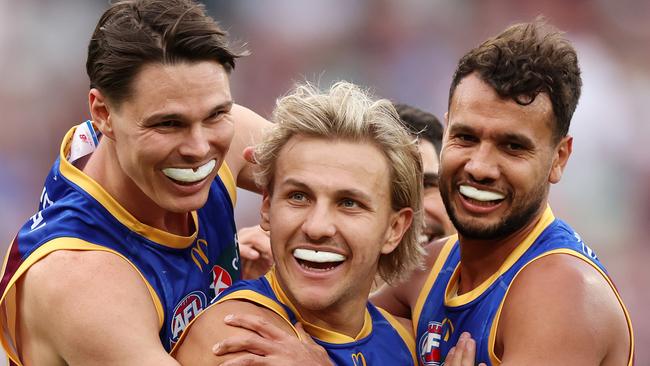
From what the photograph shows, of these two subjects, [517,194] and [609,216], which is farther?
[609,216]

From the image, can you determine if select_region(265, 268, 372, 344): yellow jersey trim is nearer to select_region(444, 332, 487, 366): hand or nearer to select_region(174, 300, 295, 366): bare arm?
select_region(174, 300, 295, 366): bare arm

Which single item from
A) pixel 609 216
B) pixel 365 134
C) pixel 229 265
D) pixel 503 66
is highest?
pixel 503 66

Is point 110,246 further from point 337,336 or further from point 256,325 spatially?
point 337,336

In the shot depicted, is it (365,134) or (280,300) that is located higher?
(365,134)

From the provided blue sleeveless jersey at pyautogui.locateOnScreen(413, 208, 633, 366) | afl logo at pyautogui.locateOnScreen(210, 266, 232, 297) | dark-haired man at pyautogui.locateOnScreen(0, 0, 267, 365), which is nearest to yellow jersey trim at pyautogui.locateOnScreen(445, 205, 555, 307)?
blue sleeveless jersey at pyautogui.locateOnScreen(413, 208, 633, 366)

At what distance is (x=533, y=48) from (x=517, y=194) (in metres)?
0.60

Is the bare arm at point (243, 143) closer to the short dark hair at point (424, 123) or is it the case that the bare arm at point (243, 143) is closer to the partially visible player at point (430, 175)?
the partially visible player at point (430, 175)

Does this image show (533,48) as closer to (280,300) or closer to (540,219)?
(540,219)

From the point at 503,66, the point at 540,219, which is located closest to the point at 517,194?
the point at 540,219

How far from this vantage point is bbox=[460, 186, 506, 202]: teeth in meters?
4.00

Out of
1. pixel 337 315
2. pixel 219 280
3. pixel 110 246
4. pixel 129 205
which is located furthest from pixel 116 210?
pixel 337 315

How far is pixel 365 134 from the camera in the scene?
12.5ft

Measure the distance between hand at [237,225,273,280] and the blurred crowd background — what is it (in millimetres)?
3555

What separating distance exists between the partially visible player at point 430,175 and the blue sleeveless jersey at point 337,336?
157cm
